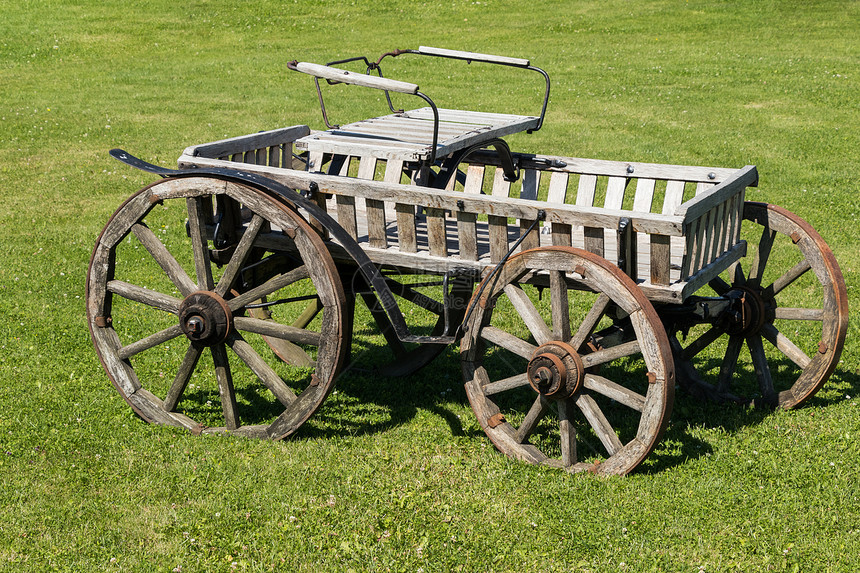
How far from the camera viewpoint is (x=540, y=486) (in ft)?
14.8

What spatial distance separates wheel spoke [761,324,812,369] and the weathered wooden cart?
1 centimetres

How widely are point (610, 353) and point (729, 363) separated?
1.46 metres

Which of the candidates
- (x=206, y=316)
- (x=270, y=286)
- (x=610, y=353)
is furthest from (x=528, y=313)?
(x=206, y=316)

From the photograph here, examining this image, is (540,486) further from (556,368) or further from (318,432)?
(318,432)

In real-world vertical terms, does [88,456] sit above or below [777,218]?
below

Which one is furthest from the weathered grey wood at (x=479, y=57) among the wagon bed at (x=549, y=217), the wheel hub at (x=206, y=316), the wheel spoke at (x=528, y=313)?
the wheel hub at (x=206, y=316)

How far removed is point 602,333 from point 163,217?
19.7 feet

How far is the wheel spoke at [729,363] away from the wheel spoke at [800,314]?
0.27 metres

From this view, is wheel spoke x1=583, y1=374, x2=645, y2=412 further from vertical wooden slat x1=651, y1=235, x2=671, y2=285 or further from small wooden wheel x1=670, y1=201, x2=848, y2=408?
small wooden wheel x1=670, y1=201, x2=848, y2=408

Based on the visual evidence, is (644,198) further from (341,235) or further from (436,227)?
(341,235)

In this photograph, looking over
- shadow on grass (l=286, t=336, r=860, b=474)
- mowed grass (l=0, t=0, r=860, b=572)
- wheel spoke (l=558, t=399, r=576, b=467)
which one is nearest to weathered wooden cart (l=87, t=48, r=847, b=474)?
wheel spoke (l=558, t=399, r=576, b=467)

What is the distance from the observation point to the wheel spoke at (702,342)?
5.32 metres

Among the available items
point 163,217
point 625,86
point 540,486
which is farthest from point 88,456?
point 625,86

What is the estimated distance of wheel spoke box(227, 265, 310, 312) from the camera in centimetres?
464
